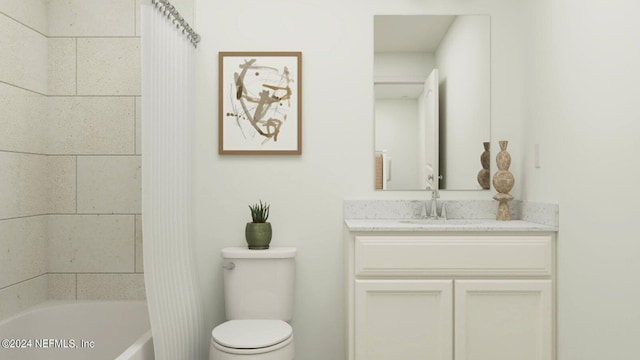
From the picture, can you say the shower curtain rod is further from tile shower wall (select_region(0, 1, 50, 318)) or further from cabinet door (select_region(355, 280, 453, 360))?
cabinet door (select_region(355, 280, 453, 360))

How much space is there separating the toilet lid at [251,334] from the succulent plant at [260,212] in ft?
1.74

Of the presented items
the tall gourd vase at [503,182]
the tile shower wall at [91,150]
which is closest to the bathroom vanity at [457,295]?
the tall gourd vase at [503,182]

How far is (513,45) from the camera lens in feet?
8.19

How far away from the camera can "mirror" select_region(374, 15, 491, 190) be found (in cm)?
248

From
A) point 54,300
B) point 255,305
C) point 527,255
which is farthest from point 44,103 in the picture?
point 527,255

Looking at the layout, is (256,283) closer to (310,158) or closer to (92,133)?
(310,158)

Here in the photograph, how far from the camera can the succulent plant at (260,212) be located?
2.40 metres

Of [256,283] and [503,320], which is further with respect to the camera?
[256,283]

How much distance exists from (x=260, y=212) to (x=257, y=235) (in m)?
0.13

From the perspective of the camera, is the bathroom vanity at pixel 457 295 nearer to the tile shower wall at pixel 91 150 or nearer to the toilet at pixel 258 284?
the toilet at pixel 258 284

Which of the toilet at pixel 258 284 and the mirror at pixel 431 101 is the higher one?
the mirror at pixel 431 101

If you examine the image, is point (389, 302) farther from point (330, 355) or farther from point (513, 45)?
point (513, 45)

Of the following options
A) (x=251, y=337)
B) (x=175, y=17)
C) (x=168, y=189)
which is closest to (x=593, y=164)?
(x=251, y=337)

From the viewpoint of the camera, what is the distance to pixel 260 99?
2486mm
